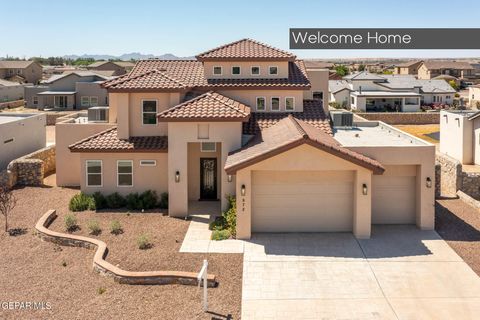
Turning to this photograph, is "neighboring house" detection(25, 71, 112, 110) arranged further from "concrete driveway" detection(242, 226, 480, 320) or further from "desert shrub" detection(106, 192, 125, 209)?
"concrete driveway" detection(242, 226, 480, 320)

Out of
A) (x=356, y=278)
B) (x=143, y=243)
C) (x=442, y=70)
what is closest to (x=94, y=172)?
(x=143, y=243)

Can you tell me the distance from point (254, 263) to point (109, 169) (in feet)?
32.6

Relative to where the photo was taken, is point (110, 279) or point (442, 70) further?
point (442, 70)

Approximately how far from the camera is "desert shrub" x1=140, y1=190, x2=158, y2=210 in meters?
21.4

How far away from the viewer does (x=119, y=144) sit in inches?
863

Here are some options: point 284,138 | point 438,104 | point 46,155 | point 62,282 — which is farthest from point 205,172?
point 438,104

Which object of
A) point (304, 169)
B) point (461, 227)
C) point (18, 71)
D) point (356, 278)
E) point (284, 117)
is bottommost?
point (356, 278)

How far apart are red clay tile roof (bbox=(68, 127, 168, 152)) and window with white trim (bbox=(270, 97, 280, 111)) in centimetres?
594

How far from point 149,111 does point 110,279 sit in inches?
411

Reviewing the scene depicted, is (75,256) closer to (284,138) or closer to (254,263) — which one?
(254,263)

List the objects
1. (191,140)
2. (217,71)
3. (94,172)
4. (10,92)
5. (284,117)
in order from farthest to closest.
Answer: (10,92) → (217,71) → (284,117) → (94,172) → (191,140)

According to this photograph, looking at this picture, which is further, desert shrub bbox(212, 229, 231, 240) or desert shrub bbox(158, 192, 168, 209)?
desert shrub bbox(158, 192, 168, 209)

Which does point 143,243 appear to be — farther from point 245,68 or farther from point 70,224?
point 245,68

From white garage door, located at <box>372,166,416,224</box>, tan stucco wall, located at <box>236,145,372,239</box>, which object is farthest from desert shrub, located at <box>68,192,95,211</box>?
white garage door, located at <box>372,166,416,224</box>
